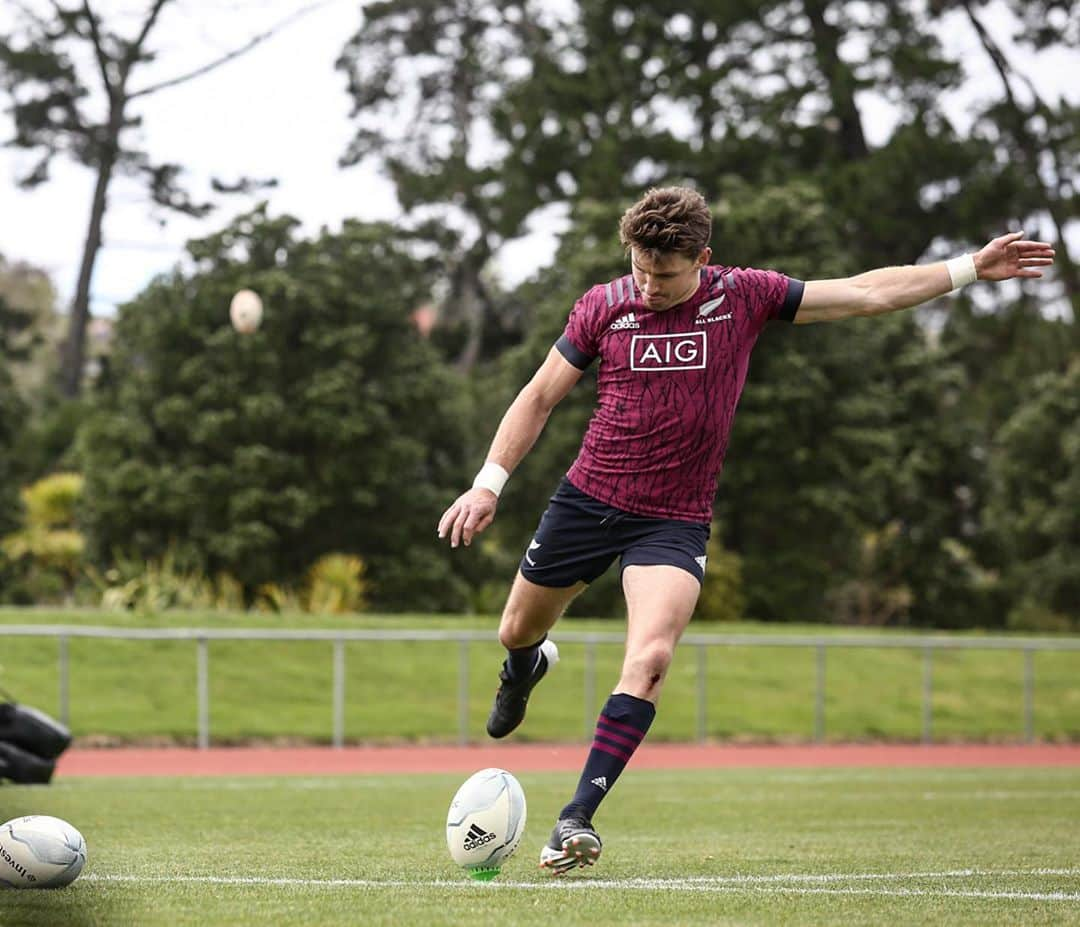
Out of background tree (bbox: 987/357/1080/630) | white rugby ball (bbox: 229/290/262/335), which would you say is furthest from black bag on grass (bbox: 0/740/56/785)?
background tree (bbox: 987/357/1080/630)

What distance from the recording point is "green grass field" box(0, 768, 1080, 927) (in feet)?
16.9

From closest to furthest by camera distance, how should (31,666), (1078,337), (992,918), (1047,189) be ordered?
(992,918), (31,666), (1078,337), (1047,189)

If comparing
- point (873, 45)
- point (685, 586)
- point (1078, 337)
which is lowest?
point (685, 586)

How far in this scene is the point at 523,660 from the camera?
7.38 meters

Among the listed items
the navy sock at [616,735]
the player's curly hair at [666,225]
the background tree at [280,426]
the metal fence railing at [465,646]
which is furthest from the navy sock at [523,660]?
the background tree at [280,426]

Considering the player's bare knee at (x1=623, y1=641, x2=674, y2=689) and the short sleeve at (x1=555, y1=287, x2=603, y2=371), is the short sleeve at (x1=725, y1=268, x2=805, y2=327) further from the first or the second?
the player's bare knee at (x1=623, y1=641, x2=674, y2=689)

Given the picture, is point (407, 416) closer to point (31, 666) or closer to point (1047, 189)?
point (31, 666)

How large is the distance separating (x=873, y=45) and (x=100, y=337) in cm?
4327

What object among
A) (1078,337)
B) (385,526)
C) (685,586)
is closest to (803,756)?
(385,526)

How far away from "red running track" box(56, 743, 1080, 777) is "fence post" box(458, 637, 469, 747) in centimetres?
20

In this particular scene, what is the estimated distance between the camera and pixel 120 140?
38.8 meters

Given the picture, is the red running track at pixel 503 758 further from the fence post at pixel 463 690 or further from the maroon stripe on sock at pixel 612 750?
the maroon stripe on sock at pixel 612 750

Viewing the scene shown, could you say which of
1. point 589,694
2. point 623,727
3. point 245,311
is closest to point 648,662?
point 623,727

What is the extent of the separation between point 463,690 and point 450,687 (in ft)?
5.88
